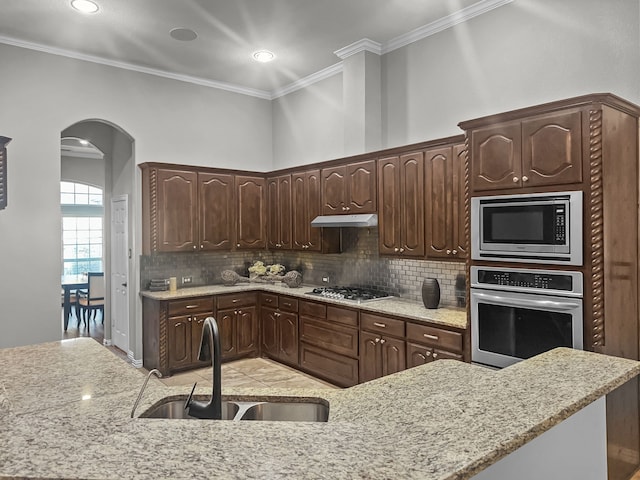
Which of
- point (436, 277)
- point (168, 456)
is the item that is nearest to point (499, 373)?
point (168, 456)

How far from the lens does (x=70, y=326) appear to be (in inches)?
315

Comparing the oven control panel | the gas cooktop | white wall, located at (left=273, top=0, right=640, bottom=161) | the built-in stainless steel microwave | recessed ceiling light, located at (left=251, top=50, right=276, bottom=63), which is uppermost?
recessed ceiling light, located at (left=251, top=50, right=276, bottom=63)

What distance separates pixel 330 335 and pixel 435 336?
1.33 m

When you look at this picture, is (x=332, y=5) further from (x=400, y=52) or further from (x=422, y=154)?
(x=422, y=154)

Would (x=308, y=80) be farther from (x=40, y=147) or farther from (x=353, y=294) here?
(x=40, y=147)

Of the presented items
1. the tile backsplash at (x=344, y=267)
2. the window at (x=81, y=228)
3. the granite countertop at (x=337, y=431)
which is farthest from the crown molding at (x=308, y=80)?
the window at (x=81, y=228)

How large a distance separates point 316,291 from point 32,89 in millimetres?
3611

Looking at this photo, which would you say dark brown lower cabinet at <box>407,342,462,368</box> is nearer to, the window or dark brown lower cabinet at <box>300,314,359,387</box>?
dark brown lower cabinet at <box>300,314,359,387</box>

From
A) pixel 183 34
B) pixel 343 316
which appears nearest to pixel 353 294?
pixel 343 316

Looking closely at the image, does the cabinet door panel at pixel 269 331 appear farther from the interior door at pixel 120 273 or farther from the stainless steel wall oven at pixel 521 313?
the stainless steel wall oven at pixel 521 313

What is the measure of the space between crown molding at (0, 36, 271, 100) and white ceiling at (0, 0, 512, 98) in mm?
11

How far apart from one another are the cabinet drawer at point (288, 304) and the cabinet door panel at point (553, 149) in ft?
9.78

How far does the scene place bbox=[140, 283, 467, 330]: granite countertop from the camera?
3.77 m

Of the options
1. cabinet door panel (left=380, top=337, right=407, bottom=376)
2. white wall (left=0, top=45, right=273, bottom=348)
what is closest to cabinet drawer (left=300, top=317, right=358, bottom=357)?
cabinet door panel (left=380, top=337, right=407, bottom=376)
